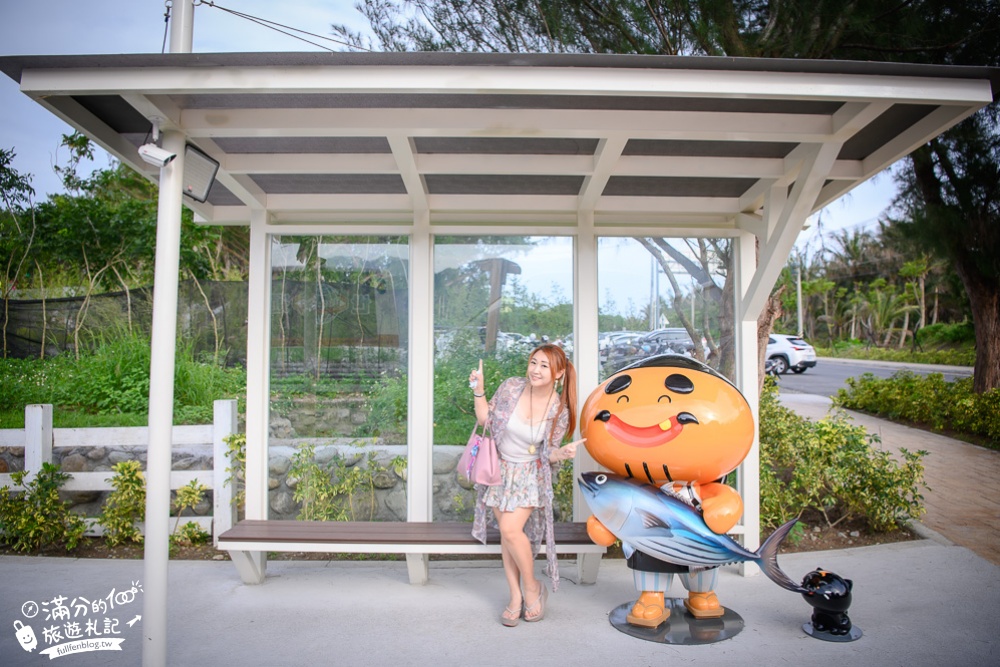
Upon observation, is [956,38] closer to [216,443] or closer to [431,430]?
[431,430]

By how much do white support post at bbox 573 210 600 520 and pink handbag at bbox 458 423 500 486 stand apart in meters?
1.03

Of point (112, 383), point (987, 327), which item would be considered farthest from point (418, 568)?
point (987, 327)

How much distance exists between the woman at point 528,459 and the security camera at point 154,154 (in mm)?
1915

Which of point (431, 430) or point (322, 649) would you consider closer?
point (322, 649)

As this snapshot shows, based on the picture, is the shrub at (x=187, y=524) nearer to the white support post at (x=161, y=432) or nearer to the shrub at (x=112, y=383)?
the shrub at (x=112, y=383)

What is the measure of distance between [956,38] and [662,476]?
572cm

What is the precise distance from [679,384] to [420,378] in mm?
1921

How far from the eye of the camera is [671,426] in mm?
3365

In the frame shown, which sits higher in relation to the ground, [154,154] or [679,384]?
[154,154]

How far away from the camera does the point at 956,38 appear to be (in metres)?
6.30

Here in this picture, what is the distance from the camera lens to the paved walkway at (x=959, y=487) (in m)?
5.52

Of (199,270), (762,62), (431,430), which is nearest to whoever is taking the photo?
(762,62)

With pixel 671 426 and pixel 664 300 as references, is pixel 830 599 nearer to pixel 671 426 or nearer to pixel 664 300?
pixel 671 426

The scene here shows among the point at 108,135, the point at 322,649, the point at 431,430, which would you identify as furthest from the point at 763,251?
the point at 108,135
